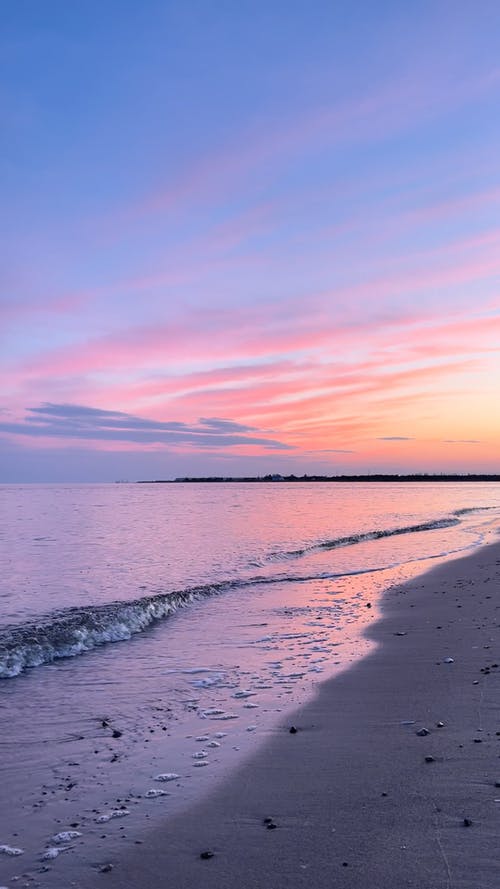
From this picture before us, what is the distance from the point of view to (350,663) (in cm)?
1029

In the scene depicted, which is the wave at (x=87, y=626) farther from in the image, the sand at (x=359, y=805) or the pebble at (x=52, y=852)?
the pebble at (x=52, y=852)

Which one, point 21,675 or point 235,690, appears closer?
point 235,690

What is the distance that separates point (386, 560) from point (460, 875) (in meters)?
21.2

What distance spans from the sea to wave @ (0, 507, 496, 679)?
0.05 m

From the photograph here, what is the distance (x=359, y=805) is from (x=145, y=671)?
6.03 metres

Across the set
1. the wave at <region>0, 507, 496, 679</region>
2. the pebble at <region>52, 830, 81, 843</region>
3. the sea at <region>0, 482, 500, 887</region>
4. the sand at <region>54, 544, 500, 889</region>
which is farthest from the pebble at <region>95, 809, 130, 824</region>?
the wave at <region>0, 507, 496, 679</region>

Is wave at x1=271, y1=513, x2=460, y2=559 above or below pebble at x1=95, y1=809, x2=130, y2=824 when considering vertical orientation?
below

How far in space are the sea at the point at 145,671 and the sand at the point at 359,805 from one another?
339 millimetres

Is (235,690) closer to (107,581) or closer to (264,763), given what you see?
(264,763)

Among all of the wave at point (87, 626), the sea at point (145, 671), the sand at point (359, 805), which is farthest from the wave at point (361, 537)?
the sand at point (359, 805)

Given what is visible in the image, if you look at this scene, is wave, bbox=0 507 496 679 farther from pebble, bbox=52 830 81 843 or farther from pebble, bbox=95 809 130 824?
pebble, bbox=52 830 81 843

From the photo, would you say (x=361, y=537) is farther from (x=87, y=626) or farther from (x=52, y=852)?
(x=52, y=852)

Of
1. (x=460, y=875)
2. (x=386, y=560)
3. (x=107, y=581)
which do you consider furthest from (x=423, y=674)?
(x=386, y=560)

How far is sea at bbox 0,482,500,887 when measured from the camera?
18.2ft
